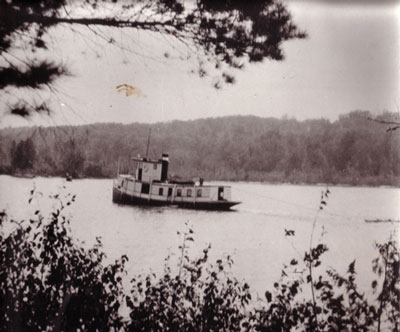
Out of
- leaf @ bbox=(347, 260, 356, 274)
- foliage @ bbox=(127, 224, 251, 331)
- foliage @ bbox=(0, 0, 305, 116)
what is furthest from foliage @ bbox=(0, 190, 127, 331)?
leaf @ bbox=(347, 260, 356, 274)

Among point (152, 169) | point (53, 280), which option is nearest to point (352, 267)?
point (152, 169)

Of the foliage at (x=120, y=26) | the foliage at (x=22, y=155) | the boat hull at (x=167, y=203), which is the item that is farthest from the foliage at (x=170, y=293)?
the foliage at (x=120, y=26)

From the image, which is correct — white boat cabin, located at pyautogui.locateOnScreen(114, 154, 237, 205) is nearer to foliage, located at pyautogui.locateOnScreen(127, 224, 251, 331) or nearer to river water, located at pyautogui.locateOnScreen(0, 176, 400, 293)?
river water, located at pyautogui.locateOnScreen(0, 176, 400, 293)

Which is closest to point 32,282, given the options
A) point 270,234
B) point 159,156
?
point 159,156

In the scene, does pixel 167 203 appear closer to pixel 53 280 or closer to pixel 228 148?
pixel 228 148

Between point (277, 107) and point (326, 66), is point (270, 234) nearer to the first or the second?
point (277, 107)
